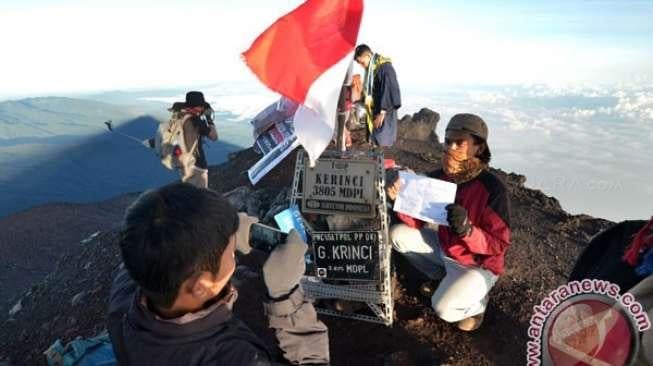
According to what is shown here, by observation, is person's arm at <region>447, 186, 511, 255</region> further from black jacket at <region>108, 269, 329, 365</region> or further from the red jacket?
black jacket at <region>108, 269, 329, 365</region>

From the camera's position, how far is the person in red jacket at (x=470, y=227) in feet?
13.8

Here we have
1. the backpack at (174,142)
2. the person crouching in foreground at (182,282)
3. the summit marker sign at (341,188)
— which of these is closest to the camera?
the person crouching in foreground at (182,282)

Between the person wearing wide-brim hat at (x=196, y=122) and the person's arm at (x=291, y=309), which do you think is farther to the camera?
the person wearing wide-brim hat at (x=196, y=122)

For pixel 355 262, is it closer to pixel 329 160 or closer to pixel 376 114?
pixel 329 160

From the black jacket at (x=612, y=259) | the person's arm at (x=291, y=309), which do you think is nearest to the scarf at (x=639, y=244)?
the black jacket at (x=612, y=259)

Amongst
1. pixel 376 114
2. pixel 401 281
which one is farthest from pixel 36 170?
pixel 401 281

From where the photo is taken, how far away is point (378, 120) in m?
8.86

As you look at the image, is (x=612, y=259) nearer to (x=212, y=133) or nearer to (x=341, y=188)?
(x=341, y=188)

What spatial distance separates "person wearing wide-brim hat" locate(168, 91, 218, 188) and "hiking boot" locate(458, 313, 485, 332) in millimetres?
5264

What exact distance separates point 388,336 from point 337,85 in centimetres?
256

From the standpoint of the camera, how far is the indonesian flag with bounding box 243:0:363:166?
3.79m

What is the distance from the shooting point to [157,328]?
5.93 feet

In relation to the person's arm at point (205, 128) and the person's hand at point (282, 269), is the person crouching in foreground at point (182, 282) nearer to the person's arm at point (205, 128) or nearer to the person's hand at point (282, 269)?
the person's hand at point (282, 269)

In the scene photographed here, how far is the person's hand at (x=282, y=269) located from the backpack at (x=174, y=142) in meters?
6.28
